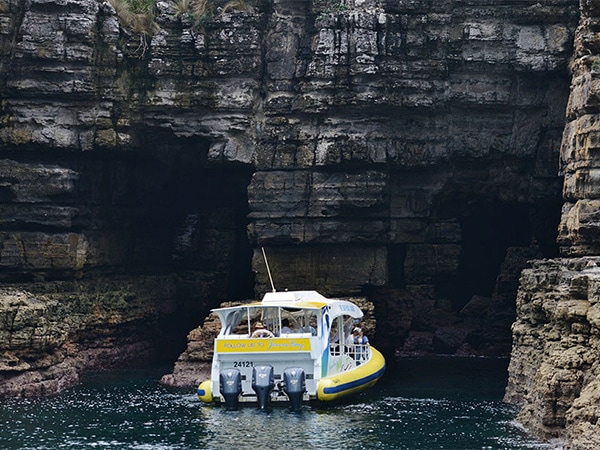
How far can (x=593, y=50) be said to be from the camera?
Result: 48812 mm

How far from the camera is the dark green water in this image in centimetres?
4041

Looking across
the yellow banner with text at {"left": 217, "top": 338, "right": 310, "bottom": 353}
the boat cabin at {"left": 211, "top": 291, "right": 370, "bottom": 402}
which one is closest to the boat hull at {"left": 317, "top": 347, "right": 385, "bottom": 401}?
the boat cabin at {"left": 211, "top": 291, "right": 370, "bottom": 402}

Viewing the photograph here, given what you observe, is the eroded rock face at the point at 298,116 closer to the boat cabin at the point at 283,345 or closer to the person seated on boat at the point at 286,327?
the person seated on boat at the point at 286,327

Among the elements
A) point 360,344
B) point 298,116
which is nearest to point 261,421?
point 360,344

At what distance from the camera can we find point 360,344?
52.1 metres

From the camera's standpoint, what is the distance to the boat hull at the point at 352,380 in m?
46.3

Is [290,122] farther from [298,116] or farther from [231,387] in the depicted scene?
[231,387]

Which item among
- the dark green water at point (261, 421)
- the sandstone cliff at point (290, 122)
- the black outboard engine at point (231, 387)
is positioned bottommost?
the dark green water at point (261, 421)

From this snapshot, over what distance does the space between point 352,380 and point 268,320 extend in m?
4.47

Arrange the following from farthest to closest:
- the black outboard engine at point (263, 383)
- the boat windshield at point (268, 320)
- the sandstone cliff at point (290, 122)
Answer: the sandstone cliff at point (290, 122) → the boat windshield at point (268, 320) → the black outboard engine at point (263, 383)

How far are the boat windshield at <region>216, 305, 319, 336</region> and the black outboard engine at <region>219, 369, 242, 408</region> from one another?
7.83 ft

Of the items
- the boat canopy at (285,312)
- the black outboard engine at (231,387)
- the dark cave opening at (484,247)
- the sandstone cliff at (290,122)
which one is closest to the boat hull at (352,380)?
the boat canopy at (285,312)

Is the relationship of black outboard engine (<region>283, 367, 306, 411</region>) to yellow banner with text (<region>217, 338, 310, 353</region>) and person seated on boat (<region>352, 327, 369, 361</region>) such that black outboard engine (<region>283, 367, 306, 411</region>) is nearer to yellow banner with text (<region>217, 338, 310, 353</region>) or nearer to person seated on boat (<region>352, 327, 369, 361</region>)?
yellow banner with text (<region>217, 338, 310, 353</region>)

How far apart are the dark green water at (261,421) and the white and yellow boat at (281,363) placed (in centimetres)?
59
